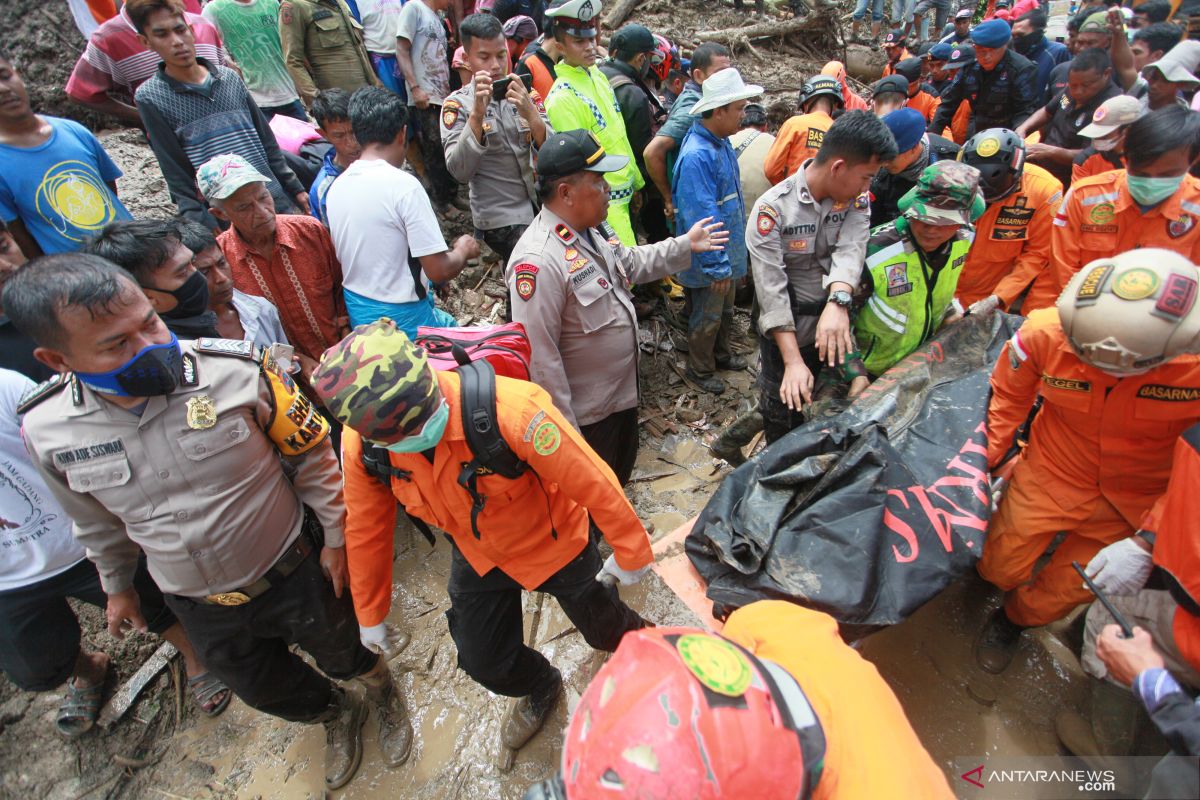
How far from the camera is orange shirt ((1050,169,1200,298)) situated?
3.42 metres

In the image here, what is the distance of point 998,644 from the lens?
111 inches

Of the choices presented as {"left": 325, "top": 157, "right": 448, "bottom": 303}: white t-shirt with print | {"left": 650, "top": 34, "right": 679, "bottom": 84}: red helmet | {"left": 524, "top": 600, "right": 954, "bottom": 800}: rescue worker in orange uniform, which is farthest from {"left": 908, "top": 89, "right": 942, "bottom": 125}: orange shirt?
{"left": 524, "top": 600, "right": 954, "bottom": 800}: rescue worker in orange uniform

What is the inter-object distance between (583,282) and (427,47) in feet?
14.0

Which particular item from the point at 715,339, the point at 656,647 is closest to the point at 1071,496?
the point at 656,647

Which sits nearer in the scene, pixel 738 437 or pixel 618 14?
pixel 738 437

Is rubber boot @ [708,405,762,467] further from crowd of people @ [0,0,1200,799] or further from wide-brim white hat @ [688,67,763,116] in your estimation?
wide-brim white hat @ [688,67,763,116]

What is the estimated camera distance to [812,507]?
2311mm

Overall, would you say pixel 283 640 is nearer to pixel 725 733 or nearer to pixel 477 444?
pixel 477 444

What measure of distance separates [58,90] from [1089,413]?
29.8 ft

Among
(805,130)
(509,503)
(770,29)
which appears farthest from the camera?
(770,29)

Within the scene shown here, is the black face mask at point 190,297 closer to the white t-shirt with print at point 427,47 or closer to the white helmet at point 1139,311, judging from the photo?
the white helmet at point 1139,311

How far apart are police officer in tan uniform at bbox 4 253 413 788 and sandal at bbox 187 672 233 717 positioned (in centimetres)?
93

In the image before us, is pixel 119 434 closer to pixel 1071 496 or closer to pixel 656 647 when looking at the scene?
pixel 656 647

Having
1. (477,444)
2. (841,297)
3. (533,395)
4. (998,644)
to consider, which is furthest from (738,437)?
(477,444)
